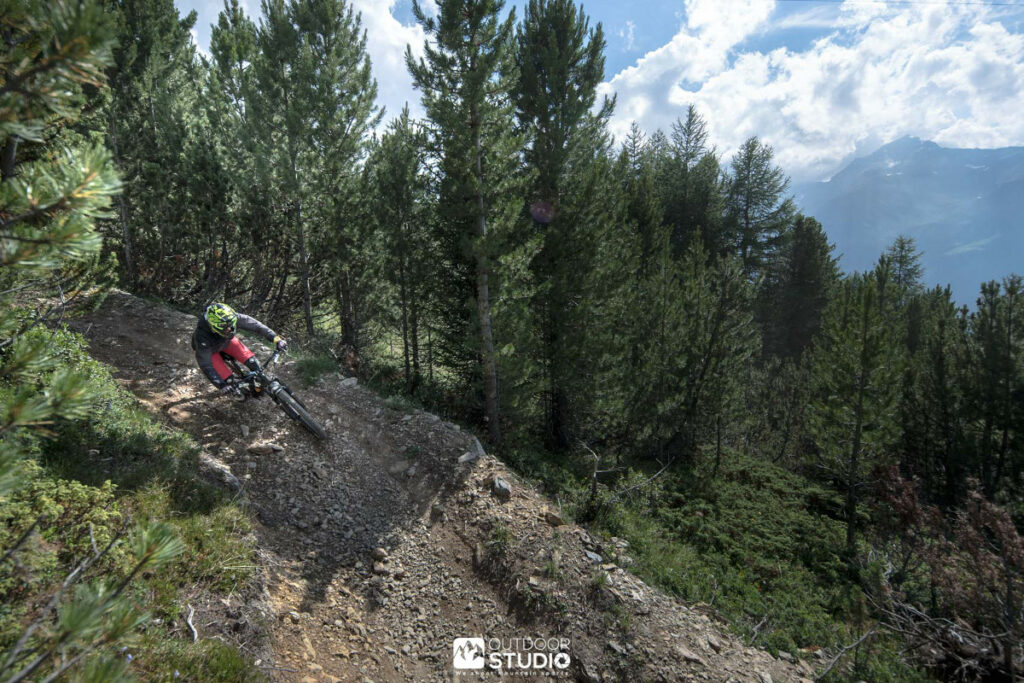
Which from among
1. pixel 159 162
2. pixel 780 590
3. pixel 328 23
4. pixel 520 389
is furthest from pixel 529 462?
pixel 328 23

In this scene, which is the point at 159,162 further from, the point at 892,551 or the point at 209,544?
the point at 892,551

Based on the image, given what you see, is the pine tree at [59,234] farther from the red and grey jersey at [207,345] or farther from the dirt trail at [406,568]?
the red and grey jersey at [207,345]

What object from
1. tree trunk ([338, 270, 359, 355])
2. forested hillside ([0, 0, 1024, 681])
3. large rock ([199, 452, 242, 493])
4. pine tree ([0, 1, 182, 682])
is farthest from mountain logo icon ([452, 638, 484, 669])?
tree trunk ([338, 270, 359, 355])

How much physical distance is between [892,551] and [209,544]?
15338mm

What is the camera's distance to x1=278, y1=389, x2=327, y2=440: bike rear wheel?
23.1 feet

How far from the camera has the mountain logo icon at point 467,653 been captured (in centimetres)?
489

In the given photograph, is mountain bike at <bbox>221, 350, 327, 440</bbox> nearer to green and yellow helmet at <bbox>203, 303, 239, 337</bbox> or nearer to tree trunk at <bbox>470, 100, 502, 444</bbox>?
green and yellow helmet at <bbox>203, 303, 239, 337</bbox>

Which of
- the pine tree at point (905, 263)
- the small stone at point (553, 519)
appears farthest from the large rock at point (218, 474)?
the pine tree at point (905, 263)

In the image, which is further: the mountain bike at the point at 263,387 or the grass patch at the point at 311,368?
the grass patch at the point at 311,368

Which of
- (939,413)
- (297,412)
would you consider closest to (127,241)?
(297,412)

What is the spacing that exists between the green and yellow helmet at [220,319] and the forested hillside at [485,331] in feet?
4.54

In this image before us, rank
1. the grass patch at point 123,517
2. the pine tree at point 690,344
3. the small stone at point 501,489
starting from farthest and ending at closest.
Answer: the pine tree at point 690,344
the small stone at point 501,489
the grass patch at point 123,517

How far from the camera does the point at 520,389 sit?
11.6m

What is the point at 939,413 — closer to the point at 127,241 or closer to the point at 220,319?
the point at 220,319
